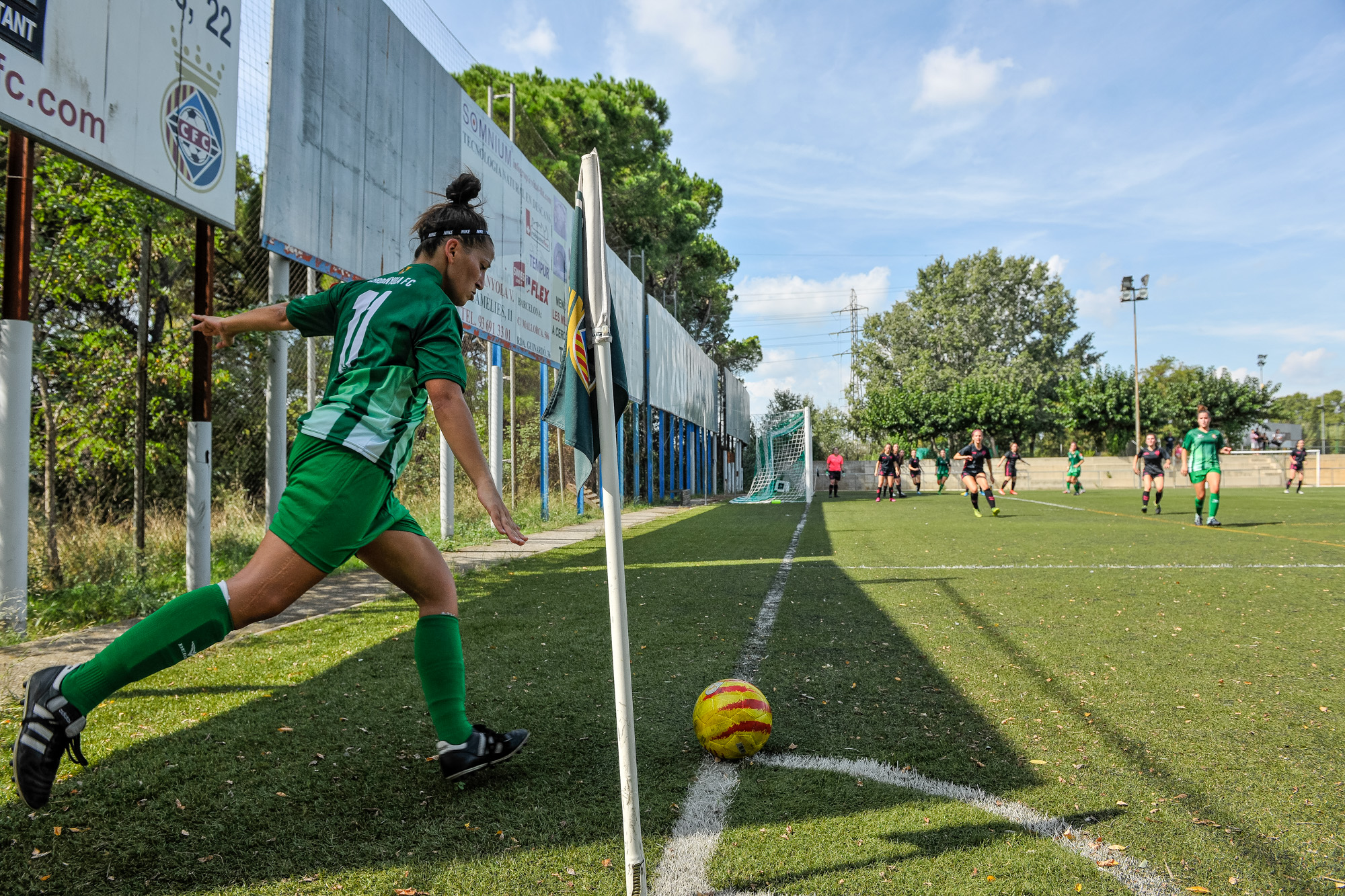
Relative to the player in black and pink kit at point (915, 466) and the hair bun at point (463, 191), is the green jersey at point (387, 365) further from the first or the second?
the player in black and pink kit at point (915, 466)

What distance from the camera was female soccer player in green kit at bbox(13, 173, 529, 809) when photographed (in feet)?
6.98

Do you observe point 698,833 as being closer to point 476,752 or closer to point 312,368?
point 476,752

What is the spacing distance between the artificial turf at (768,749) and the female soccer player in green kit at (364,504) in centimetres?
33

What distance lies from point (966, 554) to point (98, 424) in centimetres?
920

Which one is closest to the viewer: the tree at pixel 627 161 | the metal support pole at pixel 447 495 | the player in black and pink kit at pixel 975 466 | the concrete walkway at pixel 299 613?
the concrete walkway at pixel 299 613

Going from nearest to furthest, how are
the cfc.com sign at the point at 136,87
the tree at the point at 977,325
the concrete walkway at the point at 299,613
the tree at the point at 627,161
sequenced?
the concrete walkway at the point at 299,613, the cfc.com sign at the point at 136,87, the tree at the point at 627,161, the tree at the point at 977,325

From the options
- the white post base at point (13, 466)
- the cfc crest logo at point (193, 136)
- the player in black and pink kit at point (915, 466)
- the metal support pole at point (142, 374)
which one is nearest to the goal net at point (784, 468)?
the player in black and pink kit at point (915, 466)

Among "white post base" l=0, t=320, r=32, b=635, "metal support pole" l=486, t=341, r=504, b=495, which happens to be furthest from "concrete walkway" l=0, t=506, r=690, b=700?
"metal support pole" l=486, t=341, r=504, b=495

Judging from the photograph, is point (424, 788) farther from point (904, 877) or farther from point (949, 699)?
point (949, 699)

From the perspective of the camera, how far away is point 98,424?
776 centimetres

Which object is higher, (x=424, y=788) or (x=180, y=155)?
(x=180, y=155)

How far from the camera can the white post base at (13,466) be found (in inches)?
186

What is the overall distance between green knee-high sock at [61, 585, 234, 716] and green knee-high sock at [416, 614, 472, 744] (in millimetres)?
619

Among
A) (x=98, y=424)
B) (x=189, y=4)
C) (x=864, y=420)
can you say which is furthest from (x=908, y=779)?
(x=864, y=420)
